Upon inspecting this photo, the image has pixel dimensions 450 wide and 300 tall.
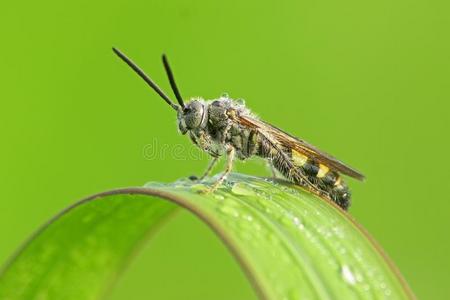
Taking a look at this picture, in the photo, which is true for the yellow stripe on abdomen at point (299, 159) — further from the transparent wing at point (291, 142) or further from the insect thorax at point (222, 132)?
the insect thorax at point (222, 132)

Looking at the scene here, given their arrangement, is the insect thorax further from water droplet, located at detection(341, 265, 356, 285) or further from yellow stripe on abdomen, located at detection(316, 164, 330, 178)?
water droplet, located at detection(341, 265, 356, 285)

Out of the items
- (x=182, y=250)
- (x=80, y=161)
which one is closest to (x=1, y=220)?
(x=80, y=161)

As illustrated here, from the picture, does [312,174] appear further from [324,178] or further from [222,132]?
[222,132]

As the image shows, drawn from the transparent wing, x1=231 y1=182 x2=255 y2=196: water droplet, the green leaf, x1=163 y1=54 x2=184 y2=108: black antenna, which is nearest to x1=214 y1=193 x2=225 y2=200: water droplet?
the green leaf

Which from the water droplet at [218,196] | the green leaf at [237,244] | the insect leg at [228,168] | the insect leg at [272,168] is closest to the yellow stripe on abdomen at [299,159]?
the insect leg at [272,168]

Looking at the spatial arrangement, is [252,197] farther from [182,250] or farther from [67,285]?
[182,250]

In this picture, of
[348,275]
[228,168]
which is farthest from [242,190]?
[348,275]
